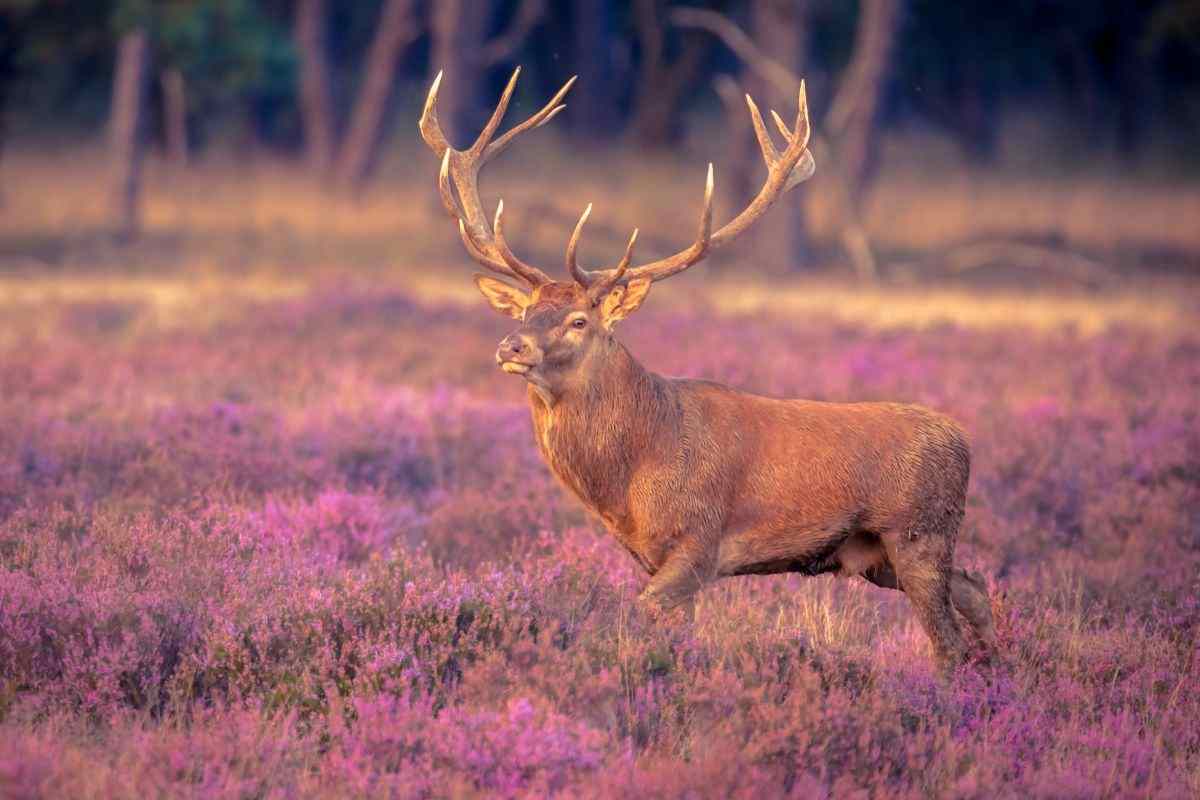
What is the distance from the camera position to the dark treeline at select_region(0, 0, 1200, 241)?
20672 millimetres

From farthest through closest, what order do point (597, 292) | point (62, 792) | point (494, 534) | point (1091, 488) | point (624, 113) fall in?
point (624, 113), point (1091, 488), point (494, 534), point (597, 292), point (62, 792)

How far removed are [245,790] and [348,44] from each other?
42.0 m

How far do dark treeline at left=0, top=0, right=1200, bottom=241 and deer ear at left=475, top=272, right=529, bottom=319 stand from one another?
1316 centimetres

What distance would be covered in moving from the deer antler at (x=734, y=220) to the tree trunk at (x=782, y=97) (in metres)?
12.3

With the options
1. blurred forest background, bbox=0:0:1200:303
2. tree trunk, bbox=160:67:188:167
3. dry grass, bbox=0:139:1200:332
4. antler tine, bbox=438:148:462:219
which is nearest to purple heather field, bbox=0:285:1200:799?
antler tine, bbox=438:148:462:219

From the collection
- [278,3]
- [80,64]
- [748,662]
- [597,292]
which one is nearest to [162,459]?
[597,292]

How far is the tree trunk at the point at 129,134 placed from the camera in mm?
20797

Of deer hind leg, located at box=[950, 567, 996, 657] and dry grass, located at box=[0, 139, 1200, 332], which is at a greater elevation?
dry grass, located at box=[0, 139, 1200, 332]

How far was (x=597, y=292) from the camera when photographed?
20.9ft

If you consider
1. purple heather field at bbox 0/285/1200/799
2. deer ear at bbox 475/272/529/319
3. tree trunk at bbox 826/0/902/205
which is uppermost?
tree trunk at bbox 826/0/902/205

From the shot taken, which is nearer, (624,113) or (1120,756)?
(1120,756)

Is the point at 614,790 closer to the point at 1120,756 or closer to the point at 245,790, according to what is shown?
the point at 245,790

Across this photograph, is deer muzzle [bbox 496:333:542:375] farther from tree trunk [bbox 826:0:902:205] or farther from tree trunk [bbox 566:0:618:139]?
tree trunk [bbox 566:0:618:139]

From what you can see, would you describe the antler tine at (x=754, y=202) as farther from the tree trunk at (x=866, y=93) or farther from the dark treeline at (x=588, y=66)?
the tree trunk at (x=866, y=93)
